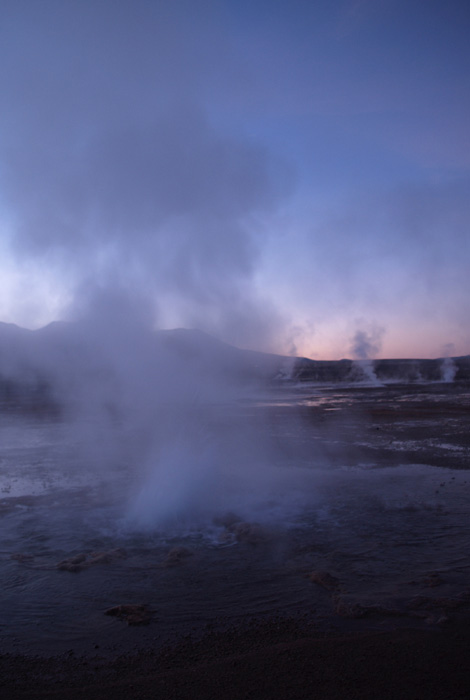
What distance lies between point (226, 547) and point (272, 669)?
2581mm

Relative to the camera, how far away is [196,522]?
6852mm

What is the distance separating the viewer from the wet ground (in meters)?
4.16

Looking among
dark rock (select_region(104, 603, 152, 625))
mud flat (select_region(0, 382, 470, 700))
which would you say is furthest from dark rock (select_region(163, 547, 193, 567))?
dark rock (select_region(104, 603, 152, 625))

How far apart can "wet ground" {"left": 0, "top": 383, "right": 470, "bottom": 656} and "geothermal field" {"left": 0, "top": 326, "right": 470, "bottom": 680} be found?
2cm

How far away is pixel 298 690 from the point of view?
3.12 m

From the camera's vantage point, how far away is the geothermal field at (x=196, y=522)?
166 inches

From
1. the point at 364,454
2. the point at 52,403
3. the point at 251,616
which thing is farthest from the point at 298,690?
the point at 52,403

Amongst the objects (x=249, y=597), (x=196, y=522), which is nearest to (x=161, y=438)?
(x=196, y=522)

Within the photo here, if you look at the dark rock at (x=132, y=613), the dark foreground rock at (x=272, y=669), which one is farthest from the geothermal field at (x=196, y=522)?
the dark foreground rock at (x=272, y=669)

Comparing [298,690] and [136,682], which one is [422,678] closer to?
[298,690]

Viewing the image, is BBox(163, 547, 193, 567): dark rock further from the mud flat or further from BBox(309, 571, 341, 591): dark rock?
BBox(309, 571, 341, 591): dark rock

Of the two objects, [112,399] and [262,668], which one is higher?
[112,399]

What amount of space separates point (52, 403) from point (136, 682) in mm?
29002

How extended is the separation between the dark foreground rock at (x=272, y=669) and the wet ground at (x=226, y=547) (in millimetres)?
209
